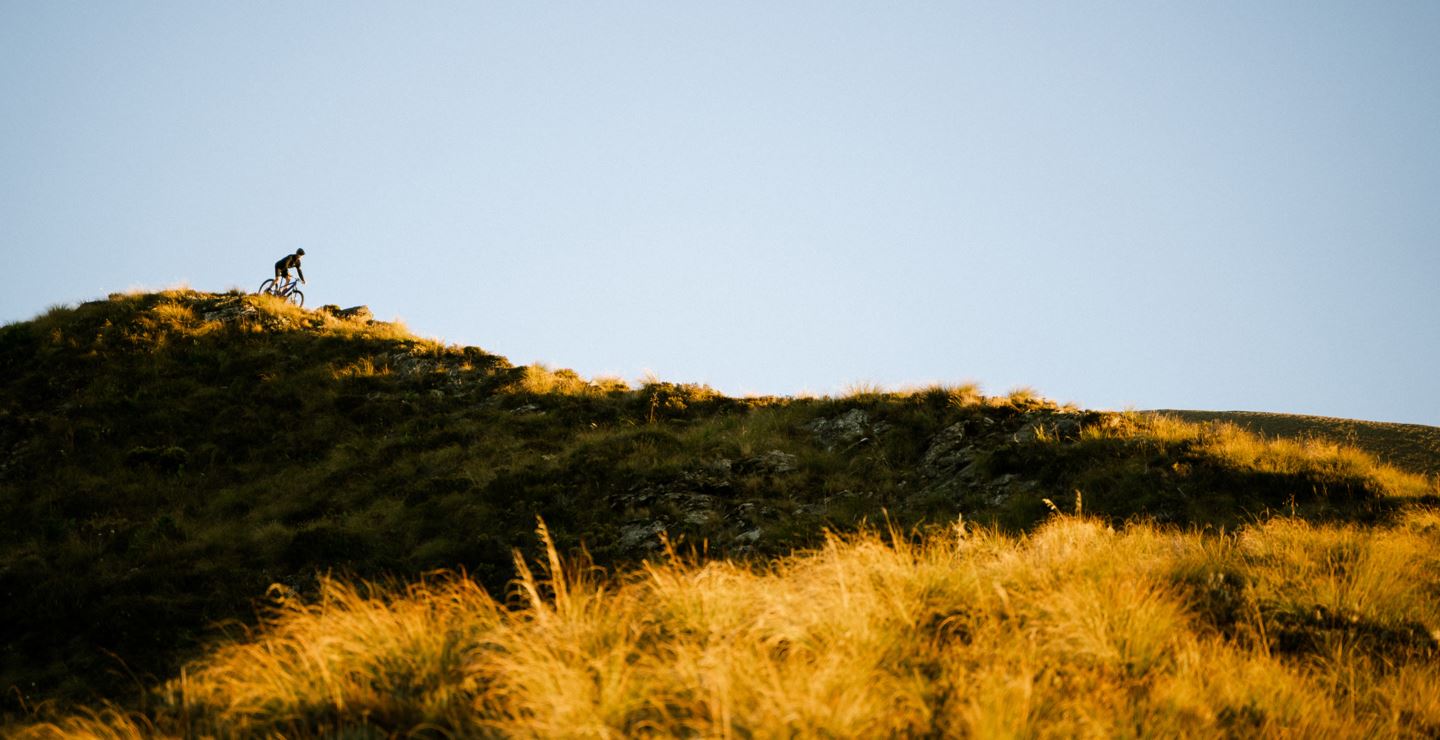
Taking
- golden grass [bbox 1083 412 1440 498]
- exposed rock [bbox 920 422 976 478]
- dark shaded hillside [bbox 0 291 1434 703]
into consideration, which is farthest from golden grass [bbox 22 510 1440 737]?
exposed rock [bbox 920 422 976 478]

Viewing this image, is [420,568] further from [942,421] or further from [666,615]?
[942,421]

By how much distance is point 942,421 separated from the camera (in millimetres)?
16250

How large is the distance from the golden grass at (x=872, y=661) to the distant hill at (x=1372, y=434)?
8.93 meters

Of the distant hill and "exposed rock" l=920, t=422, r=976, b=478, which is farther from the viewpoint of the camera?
"exposed rock" l=920, t=422, r=976, b=478

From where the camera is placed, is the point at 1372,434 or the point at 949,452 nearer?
the point at 949,452

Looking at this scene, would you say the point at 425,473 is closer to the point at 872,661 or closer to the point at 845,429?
the point at 845,429

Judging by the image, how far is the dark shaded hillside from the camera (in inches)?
433

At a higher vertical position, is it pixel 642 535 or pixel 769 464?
pixel 769 464

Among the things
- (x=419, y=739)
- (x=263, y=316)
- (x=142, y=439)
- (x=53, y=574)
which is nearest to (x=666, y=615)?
(x=419, y=739)

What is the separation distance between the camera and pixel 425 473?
1559cm

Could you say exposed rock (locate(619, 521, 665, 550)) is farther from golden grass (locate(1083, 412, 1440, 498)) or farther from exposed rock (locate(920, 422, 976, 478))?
golden grass (locate(1083, 412, 1440, 498))

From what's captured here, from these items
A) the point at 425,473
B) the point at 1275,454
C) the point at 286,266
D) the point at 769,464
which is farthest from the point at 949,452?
the point at 286,266

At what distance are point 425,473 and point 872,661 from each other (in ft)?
42.5

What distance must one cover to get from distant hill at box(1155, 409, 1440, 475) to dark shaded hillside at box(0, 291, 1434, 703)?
3.01 metres
